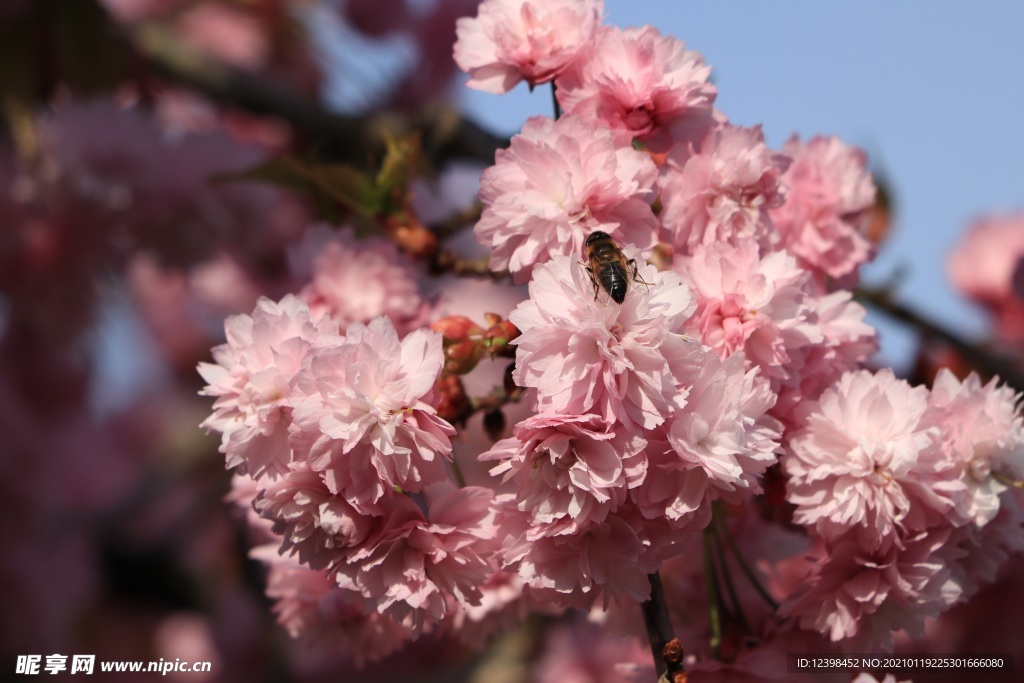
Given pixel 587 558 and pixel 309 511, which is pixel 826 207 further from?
pixel 309 511

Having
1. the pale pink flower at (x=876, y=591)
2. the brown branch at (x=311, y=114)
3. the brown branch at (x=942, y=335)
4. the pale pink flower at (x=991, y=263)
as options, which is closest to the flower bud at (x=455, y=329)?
the pale pink flower at (x=876, y=591)

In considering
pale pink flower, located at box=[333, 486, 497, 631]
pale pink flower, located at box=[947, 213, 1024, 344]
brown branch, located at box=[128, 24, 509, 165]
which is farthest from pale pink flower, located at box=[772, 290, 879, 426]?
pale pink flower, located at box=[947, 213, 1024, 344]

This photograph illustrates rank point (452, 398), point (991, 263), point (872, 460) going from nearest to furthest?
point (872, 460), point (452, 398), point (991, 263)

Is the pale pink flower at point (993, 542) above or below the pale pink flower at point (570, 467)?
below

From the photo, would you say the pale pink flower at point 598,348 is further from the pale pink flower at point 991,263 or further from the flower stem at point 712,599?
the pale pink flower at point 991,263

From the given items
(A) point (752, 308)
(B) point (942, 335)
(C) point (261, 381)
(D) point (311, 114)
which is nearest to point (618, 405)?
(A) point (752, 308)
